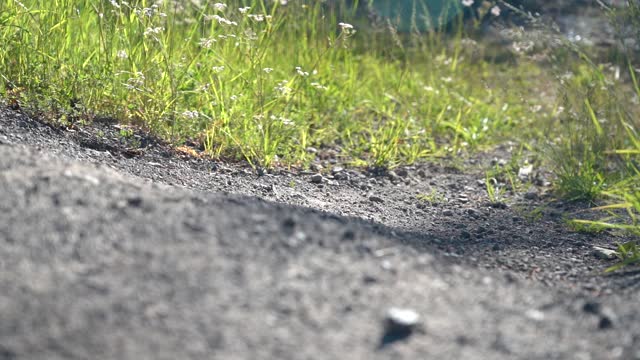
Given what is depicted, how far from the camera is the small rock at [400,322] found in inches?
76.2

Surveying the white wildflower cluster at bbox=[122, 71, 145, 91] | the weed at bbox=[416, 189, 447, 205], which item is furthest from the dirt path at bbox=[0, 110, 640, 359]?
the weed at bbox=[416, 189, 447, 205]

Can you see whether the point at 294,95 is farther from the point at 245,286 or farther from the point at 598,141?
the point at 245,286

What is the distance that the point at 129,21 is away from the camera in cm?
399

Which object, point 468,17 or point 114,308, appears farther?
point 468,17

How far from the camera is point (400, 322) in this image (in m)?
1.94

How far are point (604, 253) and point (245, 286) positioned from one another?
1.61 meters

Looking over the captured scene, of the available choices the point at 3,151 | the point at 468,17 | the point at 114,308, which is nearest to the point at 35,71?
the point at 3,151

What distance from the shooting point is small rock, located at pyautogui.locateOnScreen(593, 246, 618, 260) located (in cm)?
303

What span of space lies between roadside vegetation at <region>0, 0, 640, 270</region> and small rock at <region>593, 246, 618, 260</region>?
0.07 metres

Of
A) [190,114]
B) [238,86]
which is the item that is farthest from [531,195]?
[190,114]

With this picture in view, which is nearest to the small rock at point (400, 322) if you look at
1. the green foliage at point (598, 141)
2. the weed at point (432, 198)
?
the green foliage at point (598, 141)

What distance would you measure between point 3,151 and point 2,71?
1.03 metres

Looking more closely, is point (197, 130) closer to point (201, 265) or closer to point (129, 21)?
point (129, 21)

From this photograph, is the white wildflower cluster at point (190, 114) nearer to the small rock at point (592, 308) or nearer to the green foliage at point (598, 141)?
the green foliage at point (598, 141)
